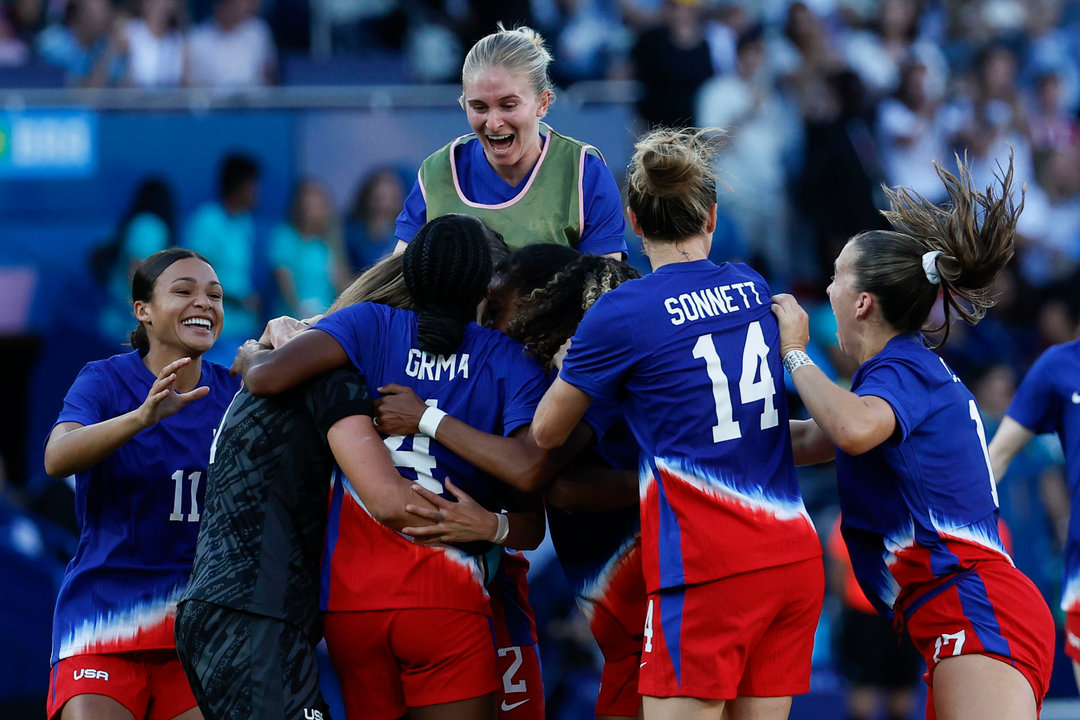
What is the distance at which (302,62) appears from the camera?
9.48 meters

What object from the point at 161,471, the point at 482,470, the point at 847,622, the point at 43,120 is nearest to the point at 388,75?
the point at 43,120

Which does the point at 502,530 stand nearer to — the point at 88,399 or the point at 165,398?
the point at 165,398

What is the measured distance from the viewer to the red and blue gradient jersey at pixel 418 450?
3.67 m

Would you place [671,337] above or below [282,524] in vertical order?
above

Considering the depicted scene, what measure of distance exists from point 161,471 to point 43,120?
4.80 m

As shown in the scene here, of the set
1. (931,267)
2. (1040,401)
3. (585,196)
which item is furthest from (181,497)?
(1040,401)

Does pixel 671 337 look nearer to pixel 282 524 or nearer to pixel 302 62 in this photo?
pixel 282 524

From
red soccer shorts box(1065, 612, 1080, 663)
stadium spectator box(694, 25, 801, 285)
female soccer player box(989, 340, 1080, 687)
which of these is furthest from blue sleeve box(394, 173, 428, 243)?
stadium spectator box(694, 25, 801, 285)

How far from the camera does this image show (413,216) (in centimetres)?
497

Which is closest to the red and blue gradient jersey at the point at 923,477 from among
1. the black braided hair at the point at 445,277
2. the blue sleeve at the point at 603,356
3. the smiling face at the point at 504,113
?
the blue sleeve at the point at 603,356

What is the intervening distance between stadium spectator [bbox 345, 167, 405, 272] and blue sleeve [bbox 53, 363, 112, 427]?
433 centimetres

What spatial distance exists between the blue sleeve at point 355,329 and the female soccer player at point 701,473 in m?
0.55

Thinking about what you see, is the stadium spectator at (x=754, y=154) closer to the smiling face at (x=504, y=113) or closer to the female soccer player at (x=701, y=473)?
the smiling face at (x=504, y=113)

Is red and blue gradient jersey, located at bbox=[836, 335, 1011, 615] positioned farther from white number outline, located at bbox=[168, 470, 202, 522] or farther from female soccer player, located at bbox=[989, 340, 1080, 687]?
white number outline, located at bbox=[168, 470, 202, 522]
